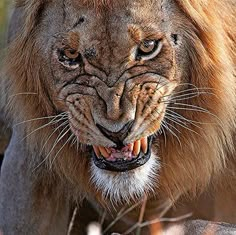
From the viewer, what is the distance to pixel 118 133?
159 inches

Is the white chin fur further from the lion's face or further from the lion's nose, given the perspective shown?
the lion's nose

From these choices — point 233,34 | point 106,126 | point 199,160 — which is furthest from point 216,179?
point 106,126

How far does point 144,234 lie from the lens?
17.6 feet

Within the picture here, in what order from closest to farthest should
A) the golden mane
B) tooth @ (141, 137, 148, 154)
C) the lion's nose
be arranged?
the lion's nose < tooth @ (141, 137, 148, 154) < the golden mane

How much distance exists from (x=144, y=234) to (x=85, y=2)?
149cm

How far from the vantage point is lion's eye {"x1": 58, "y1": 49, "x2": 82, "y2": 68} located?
168 inches

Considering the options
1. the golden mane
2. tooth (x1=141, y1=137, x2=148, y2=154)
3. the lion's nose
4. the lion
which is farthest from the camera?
the golden mane

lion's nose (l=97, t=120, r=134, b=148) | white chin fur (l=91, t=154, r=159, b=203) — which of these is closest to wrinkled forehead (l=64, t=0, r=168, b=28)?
lion's nose (l=97, t=120, r=134, b=148)

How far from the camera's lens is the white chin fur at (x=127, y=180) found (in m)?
4.33

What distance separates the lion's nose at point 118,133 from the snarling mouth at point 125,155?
4.1 inches

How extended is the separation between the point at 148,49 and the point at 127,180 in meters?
0.51

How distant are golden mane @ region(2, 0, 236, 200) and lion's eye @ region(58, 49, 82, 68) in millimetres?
209

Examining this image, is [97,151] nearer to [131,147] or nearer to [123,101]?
[131,147]

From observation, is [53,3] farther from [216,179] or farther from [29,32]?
[216,179]
